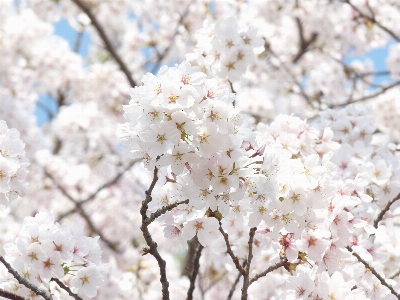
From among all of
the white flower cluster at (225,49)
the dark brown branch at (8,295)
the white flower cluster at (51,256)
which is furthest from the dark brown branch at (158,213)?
the white flower cluster at (225,49)

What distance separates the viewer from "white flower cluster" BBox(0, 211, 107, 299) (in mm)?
1949

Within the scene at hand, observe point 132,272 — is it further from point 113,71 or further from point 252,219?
point 113,71

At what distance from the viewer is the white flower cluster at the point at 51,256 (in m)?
1.95

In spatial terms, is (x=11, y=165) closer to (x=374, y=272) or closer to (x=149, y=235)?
(x=149, y=235)

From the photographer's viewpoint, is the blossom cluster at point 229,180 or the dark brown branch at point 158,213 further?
the dark brown branch at point 158,213

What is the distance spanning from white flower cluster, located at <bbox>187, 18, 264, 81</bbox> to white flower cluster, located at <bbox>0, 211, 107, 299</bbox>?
4.29ft

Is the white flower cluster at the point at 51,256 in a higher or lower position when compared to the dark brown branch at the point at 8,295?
higher

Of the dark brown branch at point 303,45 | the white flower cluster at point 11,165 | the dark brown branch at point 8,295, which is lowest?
the dark brown branch at point 8,295

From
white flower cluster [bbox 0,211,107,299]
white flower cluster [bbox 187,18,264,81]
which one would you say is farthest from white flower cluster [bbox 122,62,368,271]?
white flower cluster [bbox 187,18,264,81]

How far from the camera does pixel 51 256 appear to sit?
1.94 metres

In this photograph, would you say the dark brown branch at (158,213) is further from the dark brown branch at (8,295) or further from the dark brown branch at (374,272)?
the dark brown branch at (374,272)

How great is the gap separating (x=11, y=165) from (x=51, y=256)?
41 centimetres

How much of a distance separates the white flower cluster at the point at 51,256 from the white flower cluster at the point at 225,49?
131cm

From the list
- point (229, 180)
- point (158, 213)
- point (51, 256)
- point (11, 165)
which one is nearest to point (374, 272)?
point (229, 180)
